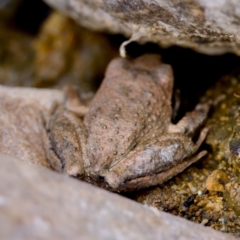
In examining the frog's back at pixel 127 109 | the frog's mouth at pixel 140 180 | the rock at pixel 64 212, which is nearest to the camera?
the rock at pixel 64 212

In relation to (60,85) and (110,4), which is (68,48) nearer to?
(60,85)

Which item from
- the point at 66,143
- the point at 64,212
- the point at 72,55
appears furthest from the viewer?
the point at 72,55

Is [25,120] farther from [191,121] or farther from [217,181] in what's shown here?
[217,181]

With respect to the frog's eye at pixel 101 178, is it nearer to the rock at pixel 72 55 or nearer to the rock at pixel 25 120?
the rock at pixel 25 120

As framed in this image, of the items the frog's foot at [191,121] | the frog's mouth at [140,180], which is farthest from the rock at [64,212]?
the frog's foot at [191,121]

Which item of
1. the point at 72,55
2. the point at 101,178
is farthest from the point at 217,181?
the point at 72,55
